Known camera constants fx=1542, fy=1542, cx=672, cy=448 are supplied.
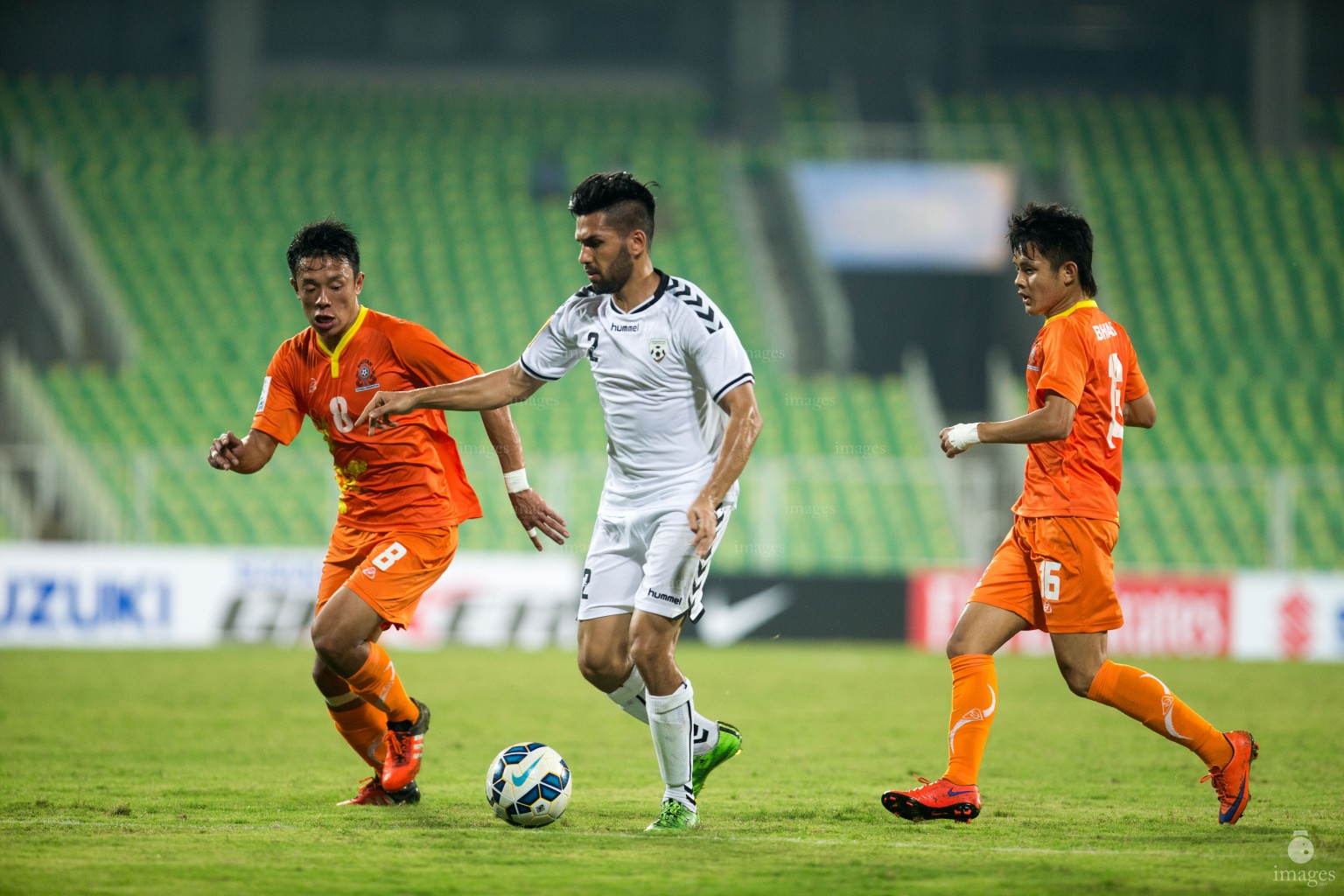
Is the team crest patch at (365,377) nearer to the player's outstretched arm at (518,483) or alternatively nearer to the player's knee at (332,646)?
the player's outstretched arm at (518,483)

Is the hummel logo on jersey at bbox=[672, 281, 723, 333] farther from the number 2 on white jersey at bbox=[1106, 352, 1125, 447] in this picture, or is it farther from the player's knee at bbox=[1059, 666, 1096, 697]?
the player's knee at bbox=[1059, 666, 1096, 697]

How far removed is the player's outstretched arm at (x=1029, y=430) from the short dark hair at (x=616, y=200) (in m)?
1.50

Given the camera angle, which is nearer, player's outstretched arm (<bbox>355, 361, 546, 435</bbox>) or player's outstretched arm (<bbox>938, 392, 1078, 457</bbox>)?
player's outstretched arm (<bbox>938, 392, 1078, 457</bbox>)

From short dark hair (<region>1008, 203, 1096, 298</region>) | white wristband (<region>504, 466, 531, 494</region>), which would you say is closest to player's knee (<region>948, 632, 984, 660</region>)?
short dark hair (<region>1008, 203, 1096, 298</region>)

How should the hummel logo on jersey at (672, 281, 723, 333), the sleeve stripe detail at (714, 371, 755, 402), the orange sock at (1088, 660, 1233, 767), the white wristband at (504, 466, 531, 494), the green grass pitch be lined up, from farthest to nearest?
the white wristband at (504, 466, 531, 494), the orange sock at (1088, 660, 1233, 767), the hummel logo on jersey at (672, 281, 723, 333), the sleeve stripe detail at (714, 371, 755, 402), the green grass pitch

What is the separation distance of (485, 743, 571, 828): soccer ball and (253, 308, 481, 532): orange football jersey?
119 centimetres

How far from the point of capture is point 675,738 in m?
6.21

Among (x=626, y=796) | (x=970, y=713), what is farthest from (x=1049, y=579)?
(x=626, y=796)

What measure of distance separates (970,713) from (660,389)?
186cm

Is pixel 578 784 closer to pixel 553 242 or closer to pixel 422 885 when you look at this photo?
pixel 422 885

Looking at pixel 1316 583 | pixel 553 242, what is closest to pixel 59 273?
pixel 553 242

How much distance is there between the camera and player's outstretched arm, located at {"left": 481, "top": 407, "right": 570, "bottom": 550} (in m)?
6.98

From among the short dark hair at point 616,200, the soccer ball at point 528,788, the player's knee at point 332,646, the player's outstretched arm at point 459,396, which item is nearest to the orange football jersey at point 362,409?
the player's outstretched arm at point 459,396

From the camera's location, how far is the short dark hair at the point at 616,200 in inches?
247
